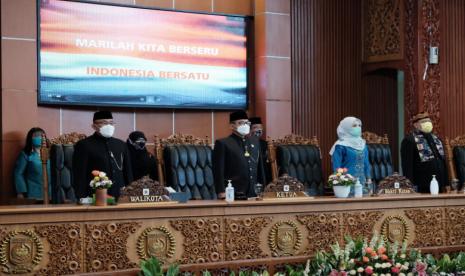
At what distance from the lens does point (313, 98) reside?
29.9 feet

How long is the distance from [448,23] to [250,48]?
230 centimetres

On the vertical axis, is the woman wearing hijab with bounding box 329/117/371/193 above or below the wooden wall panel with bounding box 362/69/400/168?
below

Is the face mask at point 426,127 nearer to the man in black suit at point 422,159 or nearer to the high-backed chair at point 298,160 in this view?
the man in black suit at point 422,159

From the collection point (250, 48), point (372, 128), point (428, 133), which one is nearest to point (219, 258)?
point (428, 133)

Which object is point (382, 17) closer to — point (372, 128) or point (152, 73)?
point (372, 128)

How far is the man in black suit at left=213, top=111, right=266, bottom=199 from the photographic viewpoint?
20.7 feet

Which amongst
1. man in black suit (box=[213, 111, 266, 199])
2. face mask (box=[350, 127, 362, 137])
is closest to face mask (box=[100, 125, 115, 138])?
man in black suit (box=[213, 111, 266, 199])

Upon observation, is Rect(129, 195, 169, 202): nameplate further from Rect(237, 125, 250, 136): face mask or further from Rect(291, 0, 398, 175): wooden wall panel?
Rect(291, 0, 398, 175): wooden wall panel

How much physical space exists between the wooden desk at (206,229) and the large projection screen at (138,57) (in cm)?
279

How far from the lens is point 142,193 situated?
5035 millimetres

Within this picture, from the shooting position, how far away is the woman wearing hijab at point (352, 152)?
6887 mm

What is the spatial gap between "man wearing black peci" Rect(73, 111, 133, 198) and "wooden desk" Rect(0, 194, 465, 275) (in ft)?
3.41

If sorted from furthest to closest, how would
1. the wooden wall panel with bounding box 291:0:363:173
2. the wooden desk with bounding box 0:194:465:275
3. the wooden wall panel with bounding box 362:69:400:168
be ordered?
1. the wooden wall panel with bounding box 362:69:400:168
2. the wooden wall panel with bounding box 291:0:363:173
3. the wooden desk with bounding box 0:194:465:275

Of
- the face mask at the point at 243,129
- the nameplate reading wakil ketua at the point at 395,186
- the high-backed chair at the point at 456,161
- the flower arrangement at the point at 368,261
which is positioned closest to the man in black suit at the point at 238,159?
the face mask at the point at 243,129
